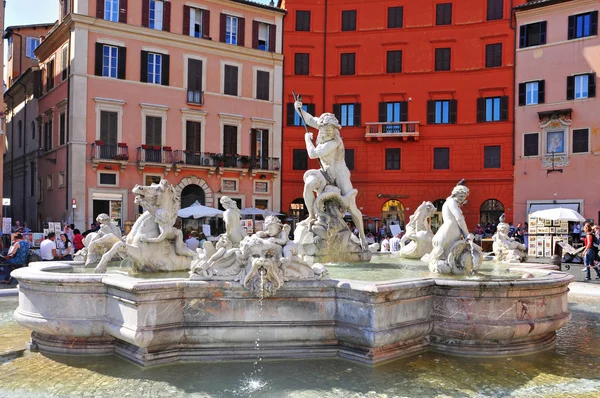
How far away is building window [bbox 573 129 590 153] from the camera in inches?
1131

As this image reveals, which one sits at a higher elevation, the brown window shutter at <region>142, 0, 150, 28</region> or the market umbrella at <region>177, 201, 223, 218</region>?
the brown window shutter at <region>142, 0, 150, 28</region>

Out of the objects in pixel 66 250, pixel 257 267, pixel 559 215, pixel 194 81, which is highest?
pixel 194 81

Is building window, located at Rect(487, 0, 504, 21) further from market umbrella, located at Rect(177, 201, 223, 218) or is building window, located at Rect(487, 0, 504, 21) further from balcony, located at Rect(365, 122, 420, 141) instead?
market umbrella, located at Rect(177, 201, 223, 218)

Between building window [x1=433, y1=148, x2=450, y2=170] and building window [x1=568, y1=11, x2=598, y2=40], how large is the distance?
28.5 ft

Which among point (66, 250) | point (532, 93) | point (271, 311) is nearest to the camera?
point (271, 311)

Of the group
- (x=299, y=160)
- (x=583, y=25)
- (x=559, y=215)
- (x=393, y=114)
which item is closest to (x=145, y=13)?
(x=299, y=160)

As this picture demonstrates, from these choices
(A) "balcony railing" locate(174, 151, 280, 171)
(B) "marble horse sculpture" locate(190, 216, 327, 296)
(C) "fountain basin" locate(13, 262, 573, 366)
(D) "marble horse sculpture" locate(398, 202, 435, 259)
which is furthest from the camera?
(A) "balcony railing" locate(174, 151, 280, 171)

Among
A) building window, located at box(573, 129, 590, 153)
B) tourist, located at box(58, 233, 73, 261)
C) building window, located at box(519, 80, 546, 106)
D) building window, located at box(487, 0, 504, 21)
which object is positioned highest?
building window, located at box(487, 0, 504, 21)

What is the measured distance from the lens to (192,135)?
1203 inches

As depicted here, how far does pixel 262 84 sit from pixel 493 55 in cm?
1322

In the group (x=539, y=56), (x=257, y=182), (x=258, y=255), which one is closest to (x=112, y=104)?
(x=257, y=182)

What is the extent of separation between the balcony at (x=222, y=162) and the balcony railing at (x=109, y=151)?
8.69 feet

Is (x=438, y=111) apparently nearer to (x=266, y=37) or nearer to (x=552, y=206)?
(x=552, y=206)

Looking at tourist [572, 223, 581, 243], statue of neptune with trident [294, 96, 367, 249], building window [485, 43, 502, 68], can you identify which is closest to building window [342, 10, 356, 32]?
building window [485, 43, 502, 68]
